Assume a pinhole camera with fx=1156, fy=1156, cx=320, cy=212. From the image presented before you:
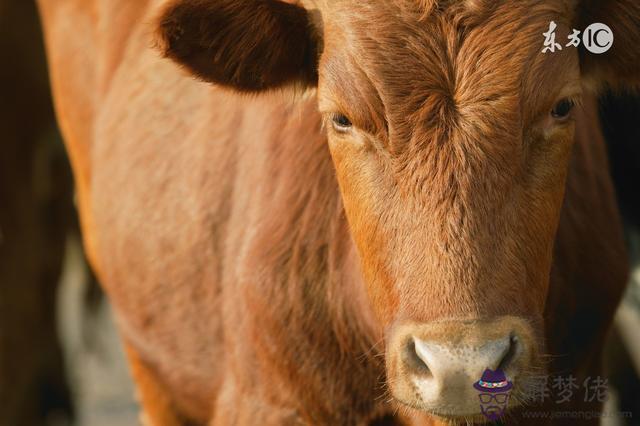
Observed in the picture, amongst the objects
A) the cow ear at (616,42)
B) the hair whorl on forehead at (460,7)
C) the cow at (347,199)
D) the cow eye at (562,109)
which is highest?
the hair whorl on forehead at (460,7)

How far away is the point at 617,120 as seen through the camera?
190 inches

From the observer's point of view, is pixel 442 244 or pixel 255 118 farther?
pixel 255 118

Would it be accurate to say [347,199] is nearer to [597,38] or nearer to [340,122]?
[340,122]

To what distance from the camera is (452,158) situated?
272 cm

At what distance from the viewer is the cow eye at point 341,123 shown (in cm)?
296

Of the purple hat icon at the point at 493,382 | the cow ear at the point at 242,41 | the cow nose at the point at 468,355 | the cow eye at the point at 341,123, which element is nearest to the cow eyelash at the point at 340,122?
the cow eye at the point at 341,123

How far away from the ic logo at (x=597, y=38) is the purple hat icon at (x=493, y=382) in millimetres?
977

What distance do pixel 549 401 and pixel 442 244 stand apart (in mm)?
1042

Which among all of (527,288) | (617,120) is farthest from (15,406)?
(527,288)

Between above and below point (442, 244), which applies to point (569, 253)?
below

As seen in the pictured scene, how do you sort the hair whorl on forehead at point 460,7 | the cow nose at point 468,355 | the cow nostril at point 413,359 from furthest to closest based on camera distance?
the hair whorl on forehead at point 460,7, the cow nostril at point 413,359, the cow nose at point 468,355

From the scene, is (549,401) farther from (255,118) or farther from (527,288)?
(255,118)

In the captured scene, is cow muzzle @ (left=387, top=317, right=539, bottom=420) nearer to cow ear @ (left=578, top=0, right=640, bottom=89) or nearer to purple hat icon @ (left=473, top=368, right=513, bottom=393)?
purple hat icon @ (left=473, top=368, right=513, bottom=393)

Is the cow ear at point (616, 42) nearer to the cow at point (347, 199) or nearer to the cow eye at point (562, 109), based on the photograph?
the cow at point (347, 199)
